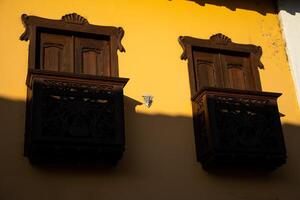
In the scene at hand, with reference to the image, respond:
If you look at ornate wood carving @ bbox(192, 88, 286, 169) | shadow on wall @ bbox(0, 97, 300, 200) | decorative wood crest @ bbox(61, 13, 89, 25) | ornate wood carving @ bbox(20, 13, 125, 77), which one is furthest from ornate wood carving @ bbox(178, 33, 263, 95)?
decorative wood crest @ bbox(61, 13, 89, 25)

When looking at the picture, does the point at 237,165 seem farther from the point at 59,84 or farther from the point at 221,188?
the point at 59,84

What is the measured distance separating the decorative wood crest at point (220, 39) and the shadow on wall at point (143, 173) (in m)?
1.43

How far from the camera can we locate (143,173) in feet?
25.7

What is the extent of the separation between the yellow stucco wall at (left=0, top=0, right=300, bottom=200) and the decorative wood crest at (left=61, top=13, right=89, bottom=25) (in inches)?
4.0

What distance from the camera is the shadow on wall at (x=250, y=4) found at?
9.59 meters

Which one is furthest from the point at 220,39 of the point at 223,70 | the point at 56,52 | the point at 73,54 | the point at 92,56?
the point at 56,52

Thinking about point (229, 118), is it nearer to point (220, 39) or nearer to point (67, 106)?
point (220, 39)

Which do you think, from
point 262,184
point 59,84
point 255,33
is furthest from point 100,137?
point 255,33

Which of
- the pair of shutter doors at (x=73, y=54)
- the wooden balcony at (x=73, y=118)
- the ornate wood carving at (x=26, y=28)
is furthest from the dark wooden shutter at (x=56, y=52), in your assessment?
the wooden balcony at (x=73, y=118)

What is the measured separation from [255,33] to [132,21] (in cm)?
201

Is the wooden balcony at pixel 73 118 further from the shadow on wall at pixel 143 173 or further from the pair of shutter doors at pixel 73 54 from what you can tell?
the pair of shutter doors at pixel 73 54

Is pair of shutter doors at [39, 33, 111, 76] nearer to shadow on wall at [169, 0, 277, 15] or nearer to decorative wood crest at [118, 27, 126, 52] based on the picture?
decorative wood crest at [118, 27, 126, 52]

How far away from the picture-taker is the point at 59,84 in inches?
295

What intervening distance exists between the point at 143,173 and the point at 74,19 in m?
2.37
